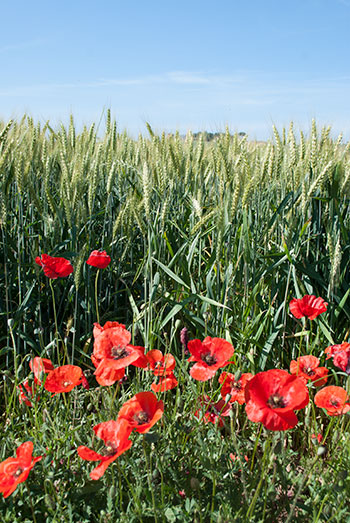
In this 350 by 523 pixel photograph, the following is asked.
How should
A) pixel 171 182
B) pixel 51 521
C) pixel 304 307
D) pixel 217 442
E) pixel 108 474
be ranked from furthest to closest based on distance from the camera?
1. pixel 171 182
2. pixel 304 307
3. pixel 217 442
4. pixel 108 474
5. pixel 51 521

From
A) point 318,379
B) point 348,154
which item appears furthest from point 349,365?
point 348,154

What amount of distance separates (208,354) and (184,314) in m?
0.71

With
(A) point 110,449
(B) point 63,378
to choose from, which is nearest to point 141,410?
(A) point 110,449

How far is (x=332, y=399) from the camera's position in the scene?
4.62 ft

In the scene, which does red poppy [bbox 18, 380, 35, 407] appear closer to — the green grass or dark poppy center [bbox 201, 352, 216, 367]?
the green grass

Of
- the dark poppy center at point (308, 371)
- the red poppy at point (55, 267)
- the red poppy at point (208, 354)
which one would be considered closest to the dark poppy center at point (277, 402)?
the red poppy at point (208, 354)

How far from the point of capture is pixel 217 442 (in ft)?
4.71

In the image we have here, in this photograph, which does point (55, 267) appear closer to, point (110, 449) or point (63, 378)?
point (63, 378)

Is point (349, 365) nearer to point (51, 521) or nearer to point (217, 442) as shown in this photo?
point (217, 442)

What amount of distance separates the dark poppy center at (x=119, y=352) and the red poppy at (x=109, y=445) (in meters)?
0.18

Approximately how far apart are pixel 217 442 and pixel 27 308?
104cm

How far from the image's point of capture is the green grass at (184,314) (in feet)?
4.21

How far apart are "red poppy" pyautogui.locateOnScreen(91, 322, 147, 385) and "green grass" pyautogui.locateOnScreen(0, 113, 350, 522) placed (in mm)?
169

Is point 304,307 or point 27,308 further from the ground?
point 304,307
